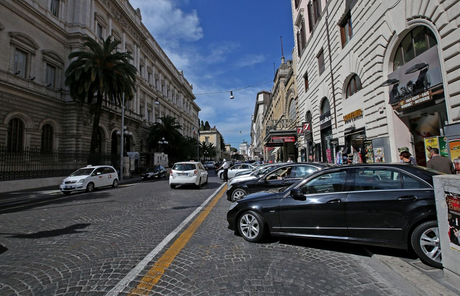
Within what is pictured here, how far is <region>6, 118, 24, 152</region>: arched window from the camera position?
20.5 metres

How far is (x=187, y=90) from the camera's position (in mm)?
68312

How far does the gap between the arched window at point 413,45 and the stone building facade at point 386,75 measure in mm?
33

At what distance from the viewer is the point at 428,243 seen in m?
3.14

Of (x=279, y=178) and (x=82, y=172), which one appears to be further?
(x=82, y=172)

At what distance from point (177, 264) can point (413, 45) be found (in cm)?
1101

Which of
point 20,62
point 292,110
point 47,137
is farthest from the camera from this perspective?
point 292,110

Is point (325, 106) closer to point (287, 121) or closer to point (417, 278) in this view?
point (287, 121)

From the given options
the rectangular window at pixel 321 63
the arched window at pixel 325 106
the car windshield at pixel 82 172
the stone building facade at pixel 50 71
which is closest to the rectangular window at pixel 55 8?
the stone building facade at pixel 50 71

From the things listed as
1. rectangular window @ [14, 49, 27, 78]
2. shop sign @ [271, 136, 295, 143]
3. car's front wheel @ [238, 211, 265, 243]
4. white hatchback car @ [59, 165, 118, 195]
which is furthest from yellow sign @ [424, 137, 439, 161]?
rectangular window @ [14, 49, 27, 78]

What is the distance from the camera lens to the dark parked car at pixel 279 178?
7391 millimetres

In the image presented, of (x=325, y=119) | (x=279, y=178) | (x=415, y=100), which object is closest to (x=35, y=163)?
(x=279, y=178)

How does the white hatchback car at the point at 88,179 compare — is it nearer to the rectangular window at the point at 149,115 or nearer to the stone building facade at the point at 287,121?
the stone building facade at the point at 287,121

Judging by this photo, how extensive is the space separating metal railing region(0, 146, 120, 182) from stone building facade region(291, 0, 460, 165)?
19813mm

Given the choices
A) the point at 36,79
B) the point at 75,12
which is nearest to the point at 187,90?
the point at 75,12
